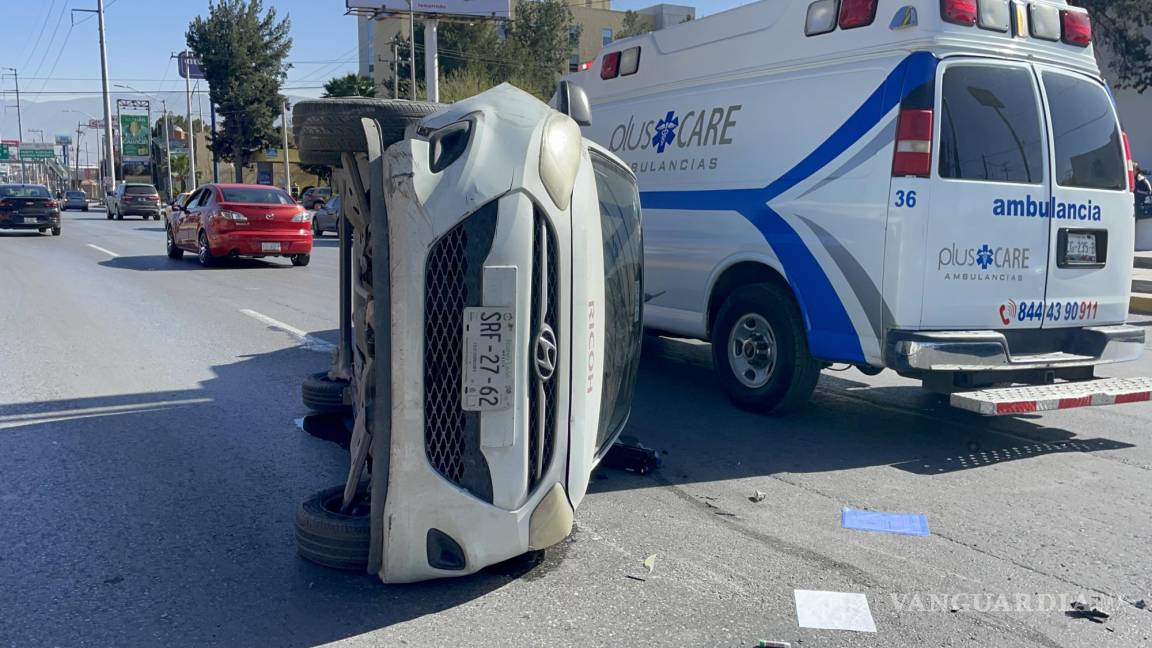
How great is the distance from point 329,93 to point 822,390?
53.6 m

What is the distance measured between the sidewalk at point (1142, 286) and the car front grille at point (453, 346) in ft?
30.9

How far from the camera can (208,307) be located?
12.0 metres

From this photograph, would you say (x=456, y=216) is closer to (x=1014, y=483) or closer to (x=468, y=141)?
(x=468, y=141)

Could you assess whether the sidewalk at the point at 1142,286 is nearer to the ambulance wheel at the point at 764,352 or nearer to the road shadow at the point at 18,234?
the ambulance wheel at the point at 764,352

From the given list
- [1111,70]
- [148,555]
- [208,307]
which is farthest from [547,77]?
[148,555]

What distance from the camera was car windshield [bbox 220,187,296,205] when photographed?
694 inches

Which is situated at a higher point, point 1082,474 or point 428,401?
point 428,401

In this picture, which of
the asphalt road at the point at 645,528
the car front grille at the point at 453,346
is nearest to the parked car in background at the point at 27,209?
the asphalt road at the point at 645,528

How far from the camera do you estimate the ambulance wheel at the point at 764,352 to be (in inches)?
239

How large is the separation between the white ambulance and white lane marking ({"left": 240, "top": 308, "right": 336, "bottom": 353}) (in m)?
3.89

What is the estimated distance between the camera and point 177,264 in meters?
18.3

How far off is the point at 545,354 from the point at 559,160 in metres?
0.71

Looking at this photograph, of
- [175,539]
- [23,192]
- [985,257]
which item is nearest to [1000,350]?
[985,257]

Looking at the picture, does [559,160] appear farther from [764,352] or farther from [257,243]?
[257,243]
